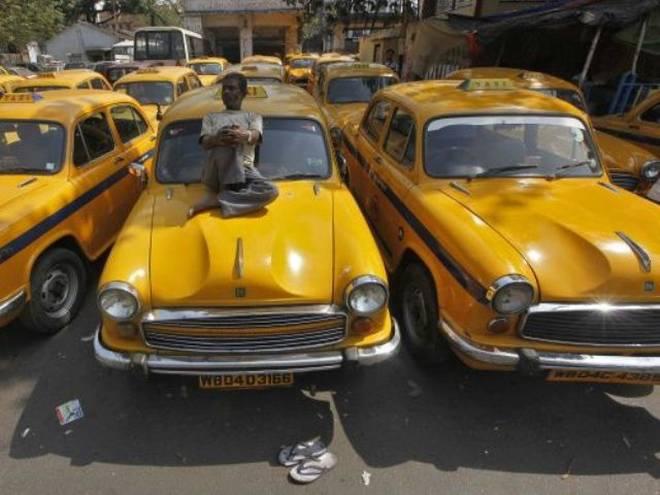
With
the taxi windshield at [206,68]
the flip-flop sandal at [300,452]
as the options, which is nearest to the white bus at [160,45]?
the taxi windshield at [206,68]

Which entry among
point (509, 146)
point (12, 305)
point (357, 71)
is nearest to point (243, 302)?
point (12, 305)

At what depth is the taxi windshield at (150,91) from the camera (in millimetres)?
9680

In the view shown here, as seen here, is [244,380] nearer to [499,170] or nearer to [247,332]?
[247,332]

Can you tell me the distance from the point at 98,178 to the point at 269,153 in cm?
196

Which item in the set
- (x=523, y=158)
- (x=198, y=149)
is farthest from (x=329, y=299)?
(x=523, y=158)

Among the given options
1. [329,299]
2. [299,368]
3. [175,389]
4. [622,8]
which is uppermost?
[622,8]

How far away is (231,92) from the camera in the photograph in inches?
148

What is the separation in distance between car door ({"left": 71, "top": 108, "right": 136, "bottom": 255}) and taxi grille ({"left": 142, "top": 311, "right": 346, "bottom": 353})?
217 centimetres

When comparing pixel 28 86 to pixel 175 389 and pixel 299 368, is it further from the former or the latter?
pixel 299 368

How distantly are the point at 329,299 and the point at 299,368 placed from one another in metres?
0.45

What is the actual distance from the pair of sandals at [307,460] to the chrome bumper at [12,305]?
2.24m

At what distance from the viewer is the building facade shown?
3609 centimetres

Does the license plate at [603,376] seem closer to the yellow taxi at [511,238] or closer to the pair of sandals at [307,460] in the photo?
the yellow taxi at [511,238]

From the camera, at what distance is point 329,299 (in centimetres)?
293
